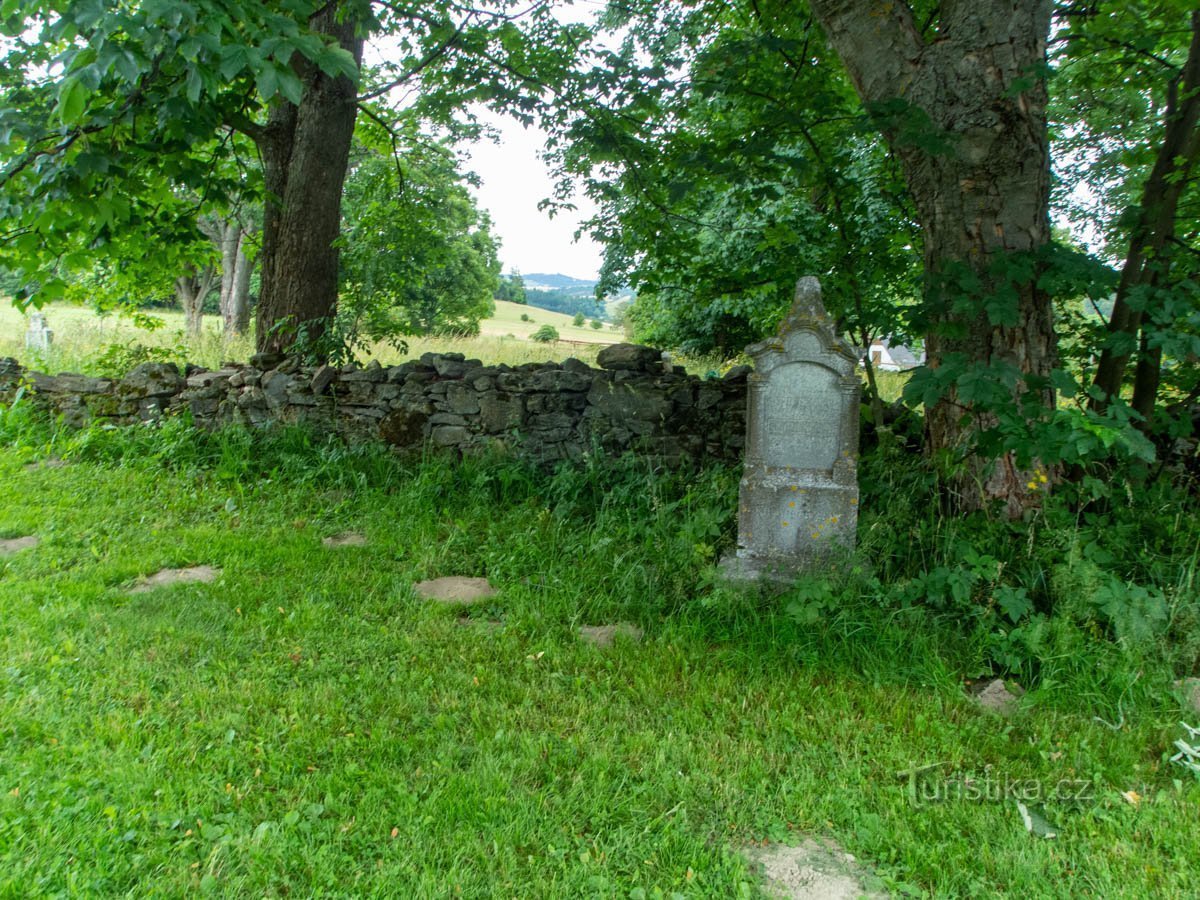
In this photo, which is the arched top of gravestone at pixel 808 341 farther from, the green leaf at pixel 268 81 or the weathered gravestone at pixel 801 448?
the green leaf at pixel 268 81

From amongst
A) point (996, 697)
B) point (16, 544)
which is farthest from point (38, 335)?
point (996, 697)

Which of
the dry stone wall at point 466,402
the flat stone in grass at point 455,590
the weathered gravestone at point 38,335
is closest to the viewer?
the flat stone in grass at point 455,590

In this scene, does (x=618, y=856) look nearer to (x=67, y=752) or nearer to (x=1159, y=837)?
(x=1159, y=837)

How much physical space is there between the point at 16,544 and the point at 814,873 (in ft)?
17.6

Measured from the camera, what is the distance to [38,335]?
10938 millimetres

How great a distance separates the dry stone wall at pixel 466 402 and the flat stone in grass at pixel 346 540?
145 centimetres

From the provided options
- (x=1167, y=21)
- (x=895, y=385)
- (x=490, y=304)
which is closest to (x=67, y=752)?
(x=1167, y=21)

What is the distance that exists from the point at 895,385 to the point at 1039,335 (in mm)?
6729

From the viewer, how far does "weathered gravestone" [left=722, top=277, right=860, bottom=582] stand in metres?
4.36

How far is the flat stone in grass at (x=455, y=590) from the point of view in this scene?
14.5 ft

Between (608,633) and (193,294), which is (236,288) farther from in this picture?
(608,633)

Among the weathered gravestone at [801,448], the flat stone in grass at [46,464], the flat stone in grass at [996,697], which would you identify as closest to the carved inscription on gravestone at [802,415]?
the weathered gravestone at [801,448]

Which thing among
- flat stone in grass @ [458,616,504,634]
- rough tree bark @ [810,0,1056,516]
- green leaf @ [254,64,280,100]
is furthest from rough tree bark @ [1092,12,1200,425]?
green leaf @ [254,64,280,100]
